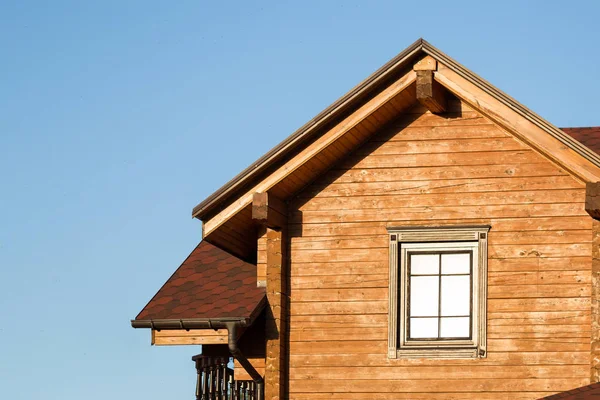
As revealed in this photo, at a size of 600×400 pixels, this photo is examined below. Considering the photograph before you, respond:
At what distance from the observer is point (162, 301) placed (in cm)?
1795

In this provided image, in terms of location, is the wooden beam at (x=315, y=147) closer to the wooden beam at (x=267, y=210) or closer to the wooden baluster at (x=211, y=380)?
the wooden beam at (x=267, y=210)

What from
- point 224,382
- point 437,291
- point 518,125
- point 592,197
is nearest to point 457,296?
point 437,291

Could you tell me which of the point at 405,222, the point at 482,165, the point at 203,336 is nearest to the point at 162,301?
the point at 203,336

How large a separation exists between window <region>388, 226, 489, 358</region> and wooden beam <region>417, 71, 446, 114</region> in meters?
1.74

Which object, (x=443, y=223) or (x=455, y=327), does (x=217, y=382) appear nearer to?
(x=455, y=327)

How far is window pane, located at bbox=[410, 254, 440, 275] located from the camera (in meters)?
17.2

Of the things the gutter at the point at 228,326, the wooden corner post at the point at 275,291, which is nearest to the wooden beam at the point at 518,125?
the wooden corner post at the point at 275,291

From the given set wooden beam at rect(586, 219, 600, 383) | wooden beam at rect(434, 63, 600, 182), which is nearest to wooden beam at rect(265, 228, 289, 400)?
wooden beam at rect(434, 63, 600, 182)

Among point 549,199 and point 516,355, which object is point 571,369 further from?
point 549,199

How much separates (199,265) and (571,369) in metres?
6.01

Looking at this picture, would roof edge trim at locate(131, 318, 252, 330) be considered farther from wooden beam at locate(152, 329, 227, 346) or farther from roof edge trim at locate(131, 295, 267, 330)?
wooden beam at locate(152, 329, 227, 346)

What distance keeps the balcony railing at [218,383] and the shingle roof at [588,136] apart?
243 inches

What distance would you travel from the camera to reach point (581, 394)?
595 inches

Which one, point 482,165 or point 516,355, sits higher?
point 482,165
